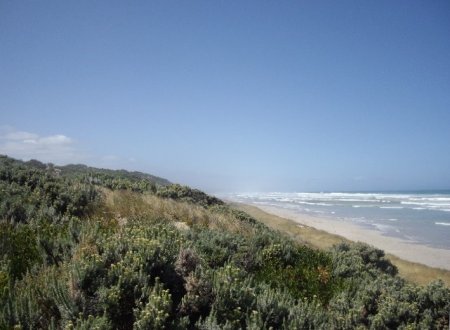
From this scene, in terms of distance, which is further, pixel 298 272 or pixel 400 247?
pixel 400 247

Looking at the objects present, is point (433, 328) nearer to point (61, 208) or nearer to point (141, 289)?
point (141, 289)

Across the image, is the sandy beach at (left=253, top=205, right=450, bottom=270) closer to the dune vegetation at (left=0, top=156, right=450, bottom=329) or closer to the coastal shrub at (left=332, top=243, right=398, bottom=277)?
the coastal shrub at (left=332, top=243, right=398, bottom=277)

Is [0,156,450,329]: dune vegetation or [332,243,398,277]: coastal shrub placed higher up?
[0,156,450,329]: dune vegetation

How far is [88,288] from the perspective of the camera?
3.74 meters

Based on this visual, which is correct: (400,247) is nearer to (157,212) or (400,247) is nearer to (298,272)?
(157,212)

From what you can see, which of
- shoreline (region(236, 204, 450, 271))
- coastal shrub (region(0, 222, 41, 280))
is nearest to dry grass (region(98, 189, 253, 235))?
coastal shrub (region(0, 222, 41, 280))

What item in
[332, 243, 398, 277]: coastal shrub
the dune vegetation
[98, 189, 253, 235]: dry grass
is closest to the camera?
the dune vegetation

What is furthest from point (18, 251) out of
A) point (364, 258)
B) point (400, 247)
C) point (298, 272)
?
point (400, 247)

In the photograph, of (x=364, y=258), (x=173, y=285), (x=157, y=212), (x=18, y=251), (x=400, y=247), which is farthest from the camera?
(x=400, y=247)

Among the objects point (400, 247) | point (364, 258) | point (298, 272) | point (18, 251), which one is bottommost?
point (400, 247)

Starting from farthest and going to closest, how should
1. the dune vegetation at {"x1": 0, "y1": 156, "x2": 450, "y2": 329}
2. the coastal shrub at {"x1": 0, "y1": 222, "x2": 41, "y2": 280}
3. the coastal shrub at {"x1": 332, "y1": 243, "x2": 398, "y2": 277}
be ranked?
the coastal shrub at {"x1": 332, "y1": 243, "x2": 398, "y2": 277}, the coastal shrub at {"x1": 0, "y1": 222, "x2": 41, "y2": 280}, the dune vegetation at {"x1": 0, "y1": 156, "x2": 450, "y2": 329}

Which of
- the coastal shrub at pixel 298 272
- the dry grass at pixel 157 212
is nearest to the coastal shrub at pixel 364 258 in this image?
the coastal shrub at pixel 298 272

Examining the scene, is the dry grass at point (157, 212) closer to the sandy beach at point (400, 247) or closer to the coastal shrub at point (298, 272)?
the coastal shrub at point (298, 272)

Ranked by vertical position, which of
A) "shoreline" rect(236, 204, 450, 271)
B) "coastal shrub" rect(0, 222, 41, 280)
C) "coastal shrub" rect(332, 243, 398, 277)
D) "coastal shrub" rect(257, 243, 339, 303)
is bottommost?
"shoreline" rect(236, 204, 450, 271)
